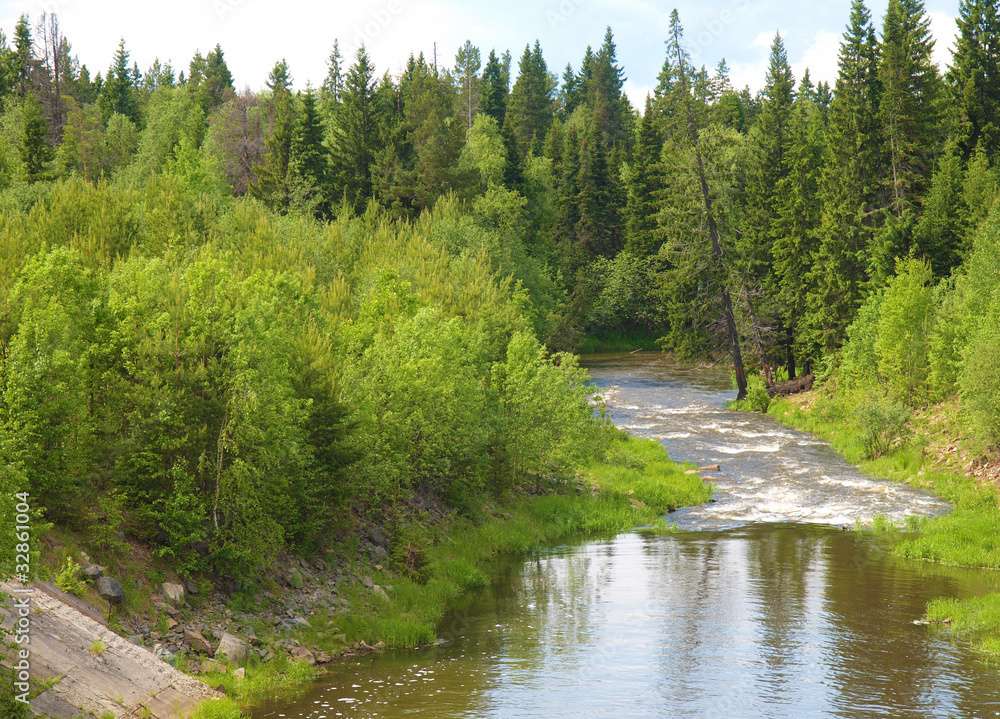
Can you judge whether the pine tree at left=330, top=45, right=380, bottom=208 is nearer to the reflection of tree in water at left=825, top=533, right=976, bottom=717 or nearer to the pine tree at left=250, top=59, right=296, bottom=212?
the pine tree at left=250, top=59, right=296, bottom=212

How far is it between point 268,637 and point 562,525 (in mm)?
20133

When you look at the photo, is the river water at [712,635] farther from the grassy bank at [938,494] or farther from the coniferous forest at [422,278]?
the coniferous forest at [422,278]

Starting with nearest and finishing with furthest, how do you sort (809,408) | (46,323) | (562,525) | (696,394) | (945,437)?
(46,323) < (562,525) < (945,437) < (809,408) < (696,394)

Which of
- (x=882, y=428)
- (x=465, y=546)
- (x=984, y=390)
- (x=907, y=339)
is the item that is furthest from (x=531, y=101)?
(x=465, y=546)

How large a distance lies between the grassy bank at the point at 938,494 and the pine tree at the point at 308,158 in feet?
153

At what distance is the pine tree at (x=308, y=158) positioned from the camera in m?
96.3

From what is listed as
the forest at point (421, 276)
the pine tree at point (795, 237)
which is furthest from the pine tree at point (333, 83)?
the pine tree at point (795, 237)

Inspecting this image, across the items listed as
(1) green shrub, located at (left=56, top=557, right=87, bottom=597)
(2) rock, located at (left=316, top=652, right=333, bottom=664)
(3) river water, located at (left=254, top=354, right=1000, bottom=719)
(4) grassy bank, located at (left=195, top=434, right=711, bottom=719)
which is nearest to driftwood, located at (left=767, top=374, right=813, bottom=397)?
(4) grassy bank, located at (left=195, top=434, right=711, bottom=719)

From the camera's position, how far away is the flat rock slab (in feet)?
73.6

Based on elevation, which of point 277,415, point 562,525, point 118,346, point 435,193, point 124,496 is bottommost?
point 562,525

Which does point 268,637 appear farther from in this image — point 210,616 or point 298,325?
point 298,325

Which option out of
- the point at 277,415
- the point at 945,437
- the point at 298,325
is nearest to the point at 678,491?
the point at 945,437

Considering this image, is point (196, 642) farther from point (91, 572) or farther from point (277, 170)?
point (277, 170)

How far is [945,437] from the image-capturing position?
55.6 meters
